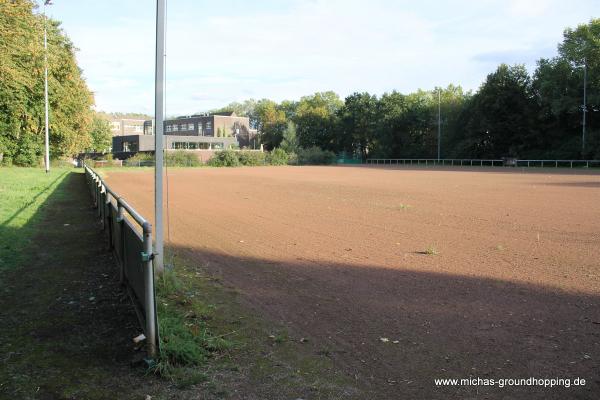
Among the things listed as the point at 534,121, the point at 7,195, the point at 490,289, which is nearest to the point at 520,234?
the point at 490,289

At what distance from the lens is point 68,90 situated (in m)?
51.0

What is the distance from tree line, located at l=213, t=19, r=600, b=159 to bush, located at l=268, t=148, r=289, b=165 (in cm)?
1133

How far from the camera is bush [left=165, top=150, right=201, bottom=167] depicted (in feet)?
239

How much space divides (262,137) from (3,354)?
130m

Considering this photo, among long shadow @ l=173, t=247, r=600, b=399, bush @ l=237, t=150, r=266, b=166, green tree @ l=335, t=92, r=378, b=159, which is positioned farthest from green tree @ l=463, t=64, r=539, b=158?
long shadow @ l=173, t=247, r=600, b=399

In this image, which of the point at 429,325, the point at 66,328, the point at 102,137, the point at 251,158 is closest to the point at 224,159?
the point at 251,158

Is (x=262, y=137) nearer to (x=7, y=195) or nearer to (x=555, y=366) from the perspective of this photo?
(x=7, y=195)

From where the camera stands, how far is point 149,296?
14.3 ft

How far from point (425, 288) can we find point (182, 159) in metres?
69.8

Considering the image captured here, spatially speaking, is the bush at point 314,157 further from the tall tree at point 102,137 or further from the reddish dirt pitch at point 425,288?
the reddish dirt pitch at point 425,288

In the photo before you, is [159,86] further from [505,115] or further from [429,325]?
[505,115]

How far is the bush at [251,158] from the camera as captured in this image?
80375 millimetres

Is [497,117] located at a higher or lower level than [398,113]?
lower

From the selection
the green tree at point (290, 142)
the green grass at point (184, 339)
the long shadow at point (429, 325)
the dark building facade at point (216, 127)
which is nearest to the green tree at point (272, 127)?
the dark building facade at point (216, 127)
